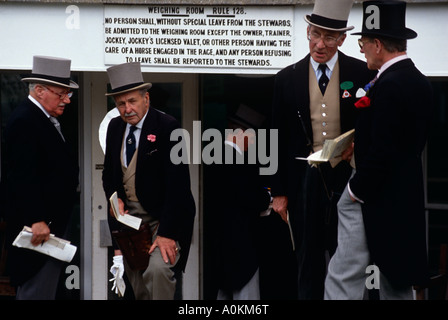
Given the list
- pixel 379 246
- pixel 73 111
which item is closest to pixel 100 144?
pixel 73 111

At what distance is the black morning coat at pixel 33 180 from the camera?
5562mm

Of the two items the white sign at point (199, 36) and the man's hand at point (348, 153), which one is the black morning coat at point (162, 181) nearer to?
the white sign at point (199, 36)

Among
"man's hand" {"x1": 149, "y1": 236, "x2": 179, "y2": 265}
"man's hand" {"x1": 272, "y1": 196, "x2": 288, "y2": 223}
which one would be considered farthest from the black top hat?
"man's hand" {"x1": 149, "y1": 236, "x2": 179, "y2": 265}

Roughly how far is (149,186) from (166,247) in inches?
17.0

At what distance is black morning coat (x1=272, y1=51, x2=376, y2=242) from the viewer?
552 centimetres

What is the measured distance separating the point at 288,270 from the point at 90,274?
1850 mm

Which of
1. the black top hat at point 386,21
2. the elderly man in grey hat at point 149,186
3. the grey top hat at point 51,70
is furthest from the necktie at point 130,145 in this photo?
the black top hat at point 386,21

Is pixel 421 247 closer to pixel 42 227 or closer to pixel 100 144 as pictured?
pixel 42 227

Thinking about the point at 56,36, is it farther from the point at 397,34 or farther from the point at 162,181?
the point at 397,34

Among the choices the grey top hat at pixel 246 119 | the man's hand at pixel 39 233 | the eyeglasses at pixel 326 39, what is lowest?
the man's hand at pixel 39 233

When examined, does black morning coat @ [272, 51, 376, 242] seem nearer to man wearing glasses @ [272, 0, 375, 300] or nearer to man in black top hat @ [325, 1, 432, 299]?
man wearing glasses @ [272, 0, 375, 300]

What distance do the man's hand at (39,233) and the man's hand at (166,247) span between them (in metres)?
0.72

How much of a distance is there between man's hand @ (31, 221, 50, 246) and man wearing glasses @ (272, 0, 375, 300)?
63.2 inches

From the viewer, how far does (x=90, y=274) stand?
7520 millimetres
